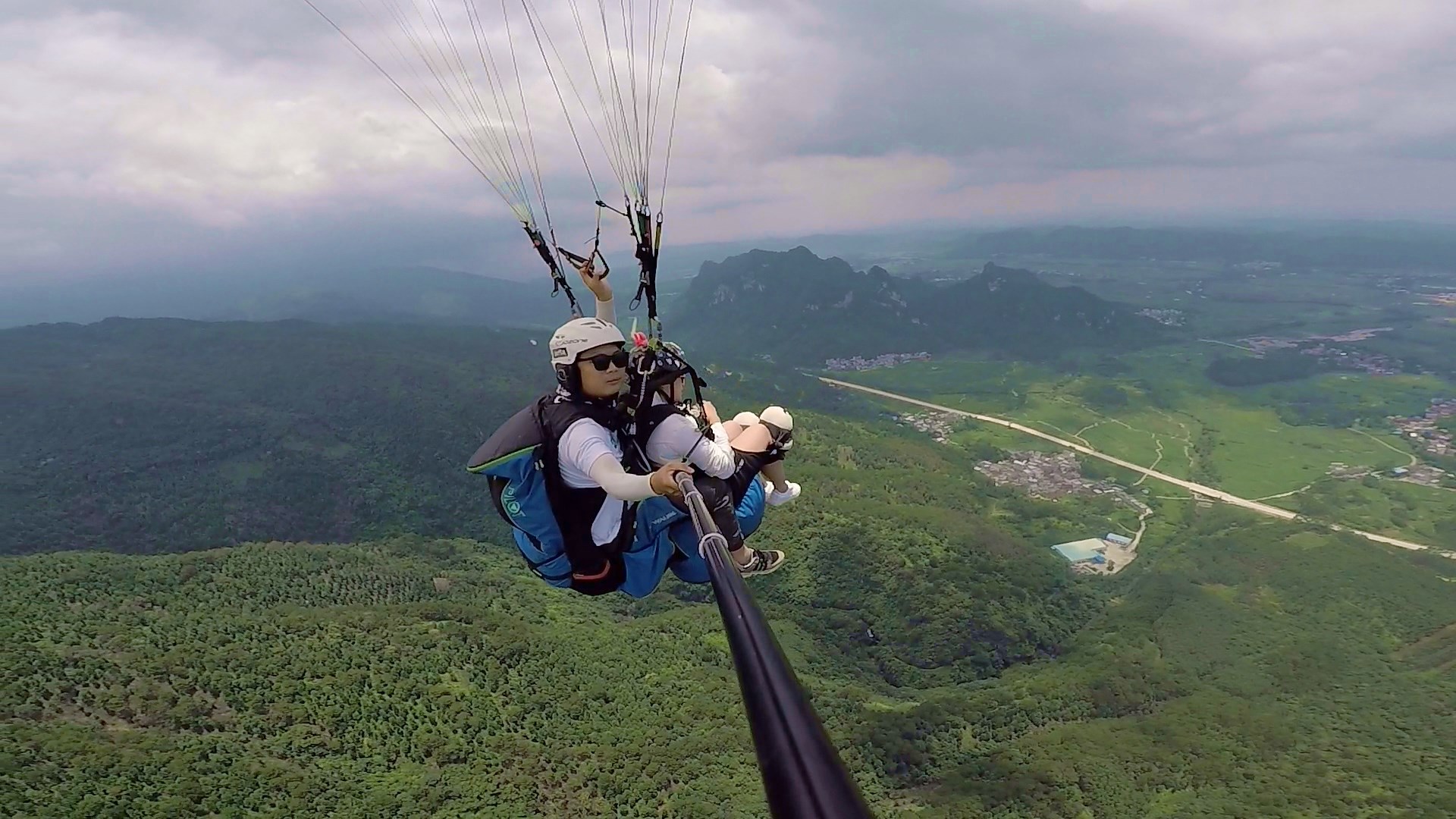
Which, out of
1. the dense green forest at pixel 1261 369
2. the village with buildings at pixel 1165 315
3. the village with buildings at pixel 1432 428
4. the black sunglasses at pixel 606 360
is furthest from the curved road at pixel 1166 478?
the village with buildings at pixel 1165 315

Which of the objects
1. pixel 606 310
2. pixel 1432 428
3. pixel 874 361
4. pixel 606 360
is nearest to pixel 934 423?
pixel 874 361

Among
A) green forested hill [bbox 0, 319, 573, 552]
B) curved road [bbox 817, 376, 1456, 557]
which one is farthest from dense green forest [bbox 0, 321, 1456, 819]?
curved road [bbox 817, 376, 1456, 557]

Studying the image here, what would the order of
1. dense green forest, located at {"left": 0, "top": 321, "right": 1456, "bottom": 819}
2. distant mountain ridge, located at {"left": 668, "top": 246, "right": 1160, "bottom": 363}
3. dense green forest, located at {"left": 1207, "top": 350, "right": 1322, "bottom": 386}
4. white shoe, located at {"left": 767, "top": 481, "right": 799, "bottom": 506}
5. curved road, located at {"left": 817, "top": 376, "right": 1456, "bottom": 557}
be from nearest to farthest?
white shoe, located at {"left": 767, "top": 481, "right": 799, "bottom": 506} → dense green forest, located at {"left": 0, "top": 321, "right": 1456, "bottom": 819} → curved road, located at {"left": 817, "top": 376, "right": 1456, "bottom": 557} → dense green forest, located at {"left": 1207, "top": 350, "right": 1322, "bottom": 386} → distant mountain ridge, located at {"left": 668, "top": 246, "right": 1160, "bottom": 363}

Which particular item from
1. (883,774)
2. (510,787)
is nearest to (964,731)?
(883,774)

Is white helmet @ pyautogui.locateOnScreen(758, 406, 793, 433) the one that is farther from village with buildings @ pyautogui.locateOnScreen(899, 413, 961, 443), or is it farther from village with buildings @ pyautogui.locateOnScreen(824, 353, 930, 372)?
village with buildings @ pyautogui.locateOnScreen(824, 353, 930, 372)

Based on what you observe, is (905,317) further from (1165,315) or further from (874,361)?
(1165,315)
